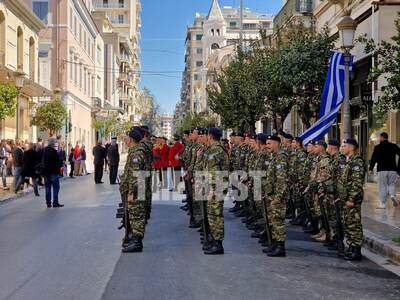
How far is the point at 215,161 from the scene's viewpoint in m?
9.51

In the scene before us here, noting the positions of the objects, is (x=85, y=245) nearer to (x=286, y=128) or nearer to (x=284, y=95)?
(x=284, y=95)

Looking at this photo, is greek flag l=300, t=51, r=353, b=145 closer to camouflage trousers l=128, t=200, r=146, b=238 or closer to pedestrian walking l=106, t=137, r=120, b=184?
camouflage trousers l=128, t=200, r=146, b=238

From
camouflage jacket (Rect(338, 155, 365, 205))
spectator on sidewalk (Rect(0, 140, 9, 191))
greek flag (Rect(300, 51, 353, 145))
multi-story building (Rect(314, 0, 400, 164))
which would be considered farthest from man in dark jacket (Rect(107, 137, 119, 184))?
camouflage jacket (Rect(338, 155, 365, 205))

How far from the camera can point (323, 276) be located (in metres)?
8.02

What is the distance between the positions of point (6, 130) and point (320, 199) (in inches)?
927

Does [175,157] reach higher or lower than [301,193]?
higher

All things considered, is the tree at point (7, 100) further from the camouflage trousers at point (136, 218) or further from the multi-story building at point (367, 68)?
the camouflage trousers at point (136, 218)

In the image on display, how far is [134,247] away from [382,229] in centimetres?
487

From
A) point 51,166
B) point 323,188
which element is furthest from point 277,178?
point 51,166

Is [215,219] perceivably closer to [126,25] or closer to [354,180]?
[354,180]

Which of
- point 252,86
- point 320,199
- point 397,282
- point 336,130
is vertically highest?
point 252,86

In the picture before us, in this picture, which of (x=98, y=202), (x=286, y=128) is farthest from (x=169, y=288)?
(x=286, y=128)

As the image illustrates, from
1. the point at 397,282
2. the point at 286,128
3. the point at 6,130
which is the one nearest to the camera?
the point at 397,282

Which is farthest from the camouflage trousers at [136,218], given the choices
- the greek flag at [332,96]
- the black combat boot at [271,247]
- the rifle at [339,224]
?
the greek flag at [332,96]
